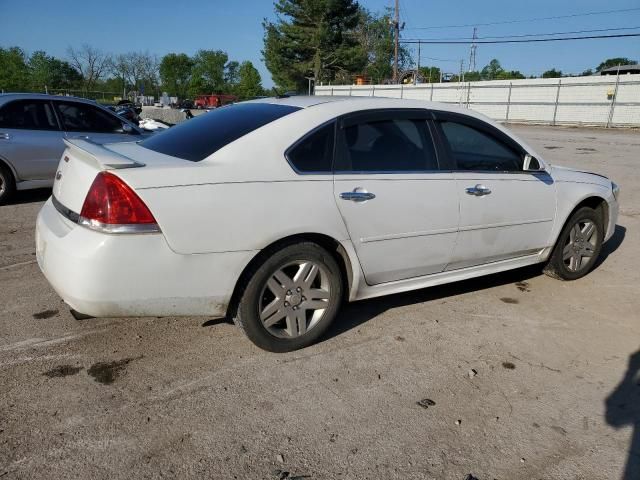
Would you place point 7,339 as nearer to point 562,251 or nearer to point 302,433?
point 302,433

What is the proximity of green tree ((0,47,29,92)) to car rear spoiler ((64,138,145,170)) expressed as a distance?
72.7 meters

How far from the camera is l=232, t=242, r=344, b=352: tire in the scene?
3029mm

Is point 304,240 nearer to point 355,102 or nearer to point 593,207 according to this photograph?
point 355,102

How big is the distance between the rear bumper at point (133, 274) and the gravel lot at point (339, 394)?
449 mm

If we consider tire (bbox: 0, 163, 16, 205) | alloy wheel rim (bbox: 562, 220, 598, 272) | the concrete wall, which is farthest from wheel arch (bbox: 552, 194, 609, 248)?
the concrete wall

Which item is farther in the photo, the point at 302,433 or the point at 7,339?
the point at 7,339

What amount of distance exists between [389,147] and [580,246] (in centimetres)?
239

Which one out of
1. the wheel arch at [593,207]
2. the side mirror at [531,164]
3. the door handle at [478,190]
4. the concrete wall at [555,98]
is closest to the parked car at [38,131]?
the door handle at [478,190]

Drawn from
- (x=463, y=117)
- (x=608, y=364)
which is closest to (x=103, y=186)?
(x=463, y=117)

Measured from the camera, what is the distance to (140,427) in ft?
8.23

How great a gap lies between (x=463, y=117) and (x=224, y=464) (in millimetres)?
2904

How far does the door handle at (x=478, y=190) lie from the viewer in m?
3.75

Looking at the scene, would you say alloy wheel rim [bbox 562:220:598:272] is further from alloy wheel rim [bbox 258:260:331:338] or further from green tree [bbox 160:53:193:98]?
green tree [bbox 160:53:193:98]

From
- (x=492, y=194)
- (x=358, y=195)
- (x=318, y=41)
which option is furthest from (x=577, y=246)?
(x=318, y=41)
